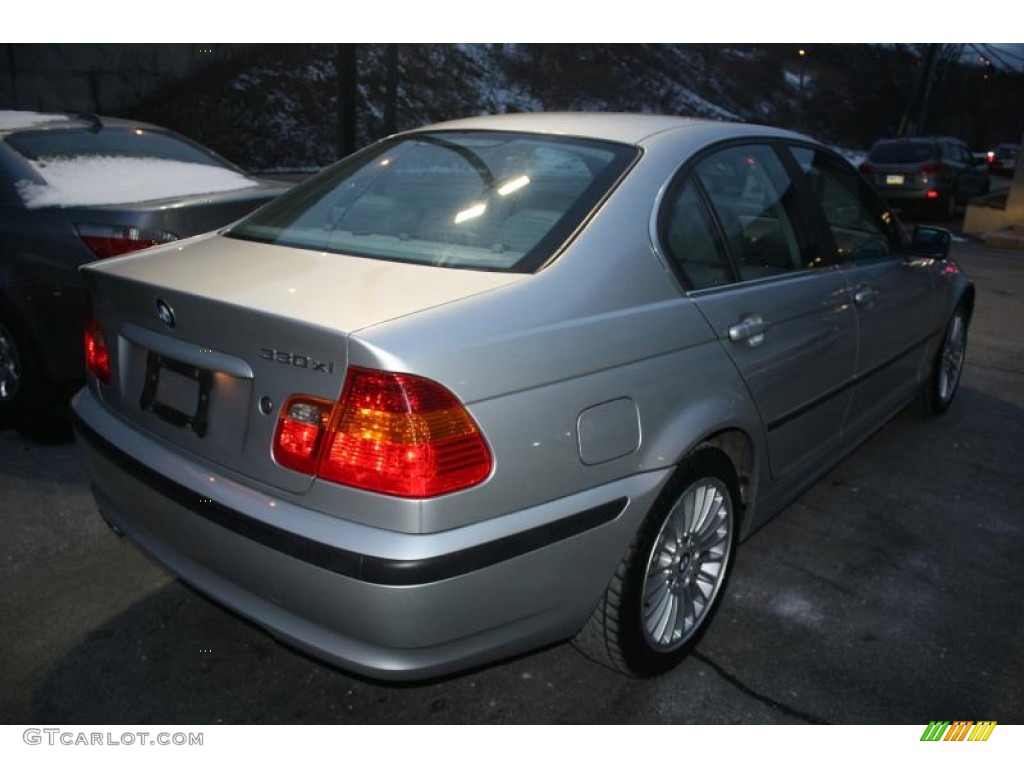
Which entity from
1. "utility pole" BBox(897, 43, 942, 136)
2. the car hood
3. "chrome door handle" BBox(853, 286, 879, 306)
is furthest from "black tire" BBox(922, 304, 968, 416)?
"utility pole" BBox(897, 43, 942, 136)

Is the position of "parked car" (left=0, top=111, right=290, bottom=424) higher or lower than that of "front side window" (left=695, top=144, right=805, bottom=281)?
lower

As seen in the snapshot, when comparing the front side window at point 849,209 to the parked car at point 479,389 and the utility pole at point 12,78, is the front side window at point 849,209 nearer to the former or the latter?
the parked car at point 479,389

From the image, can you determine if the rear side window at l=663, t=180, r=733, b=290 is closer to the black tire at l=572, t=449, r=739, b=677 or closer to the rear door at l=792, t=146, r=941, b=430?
the black tire at l=572, t=449, r=739, b=677

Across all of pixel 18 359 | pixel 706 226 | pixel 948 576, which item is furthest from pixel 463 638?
pixel 18 359

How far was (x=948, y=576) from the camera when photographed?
310 cm

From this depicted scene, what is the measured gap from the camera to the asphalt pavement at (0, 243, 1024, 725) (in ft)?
7.64

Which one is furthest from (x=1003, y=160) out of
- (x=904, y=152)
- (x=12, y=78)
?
(x=12, y=78)

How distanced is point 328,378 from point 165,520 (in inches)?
29.0

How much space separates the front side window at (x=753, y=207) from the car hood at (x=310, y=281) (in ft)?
3.10

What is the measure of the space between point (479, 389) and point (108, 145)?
3.82m

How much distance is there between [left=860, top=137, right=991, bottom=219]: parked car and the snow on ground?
45.5 feet

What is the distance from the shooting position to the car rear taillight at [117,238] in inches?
150

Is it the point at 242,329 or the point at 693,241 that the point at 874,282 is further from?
the point at 242,329
